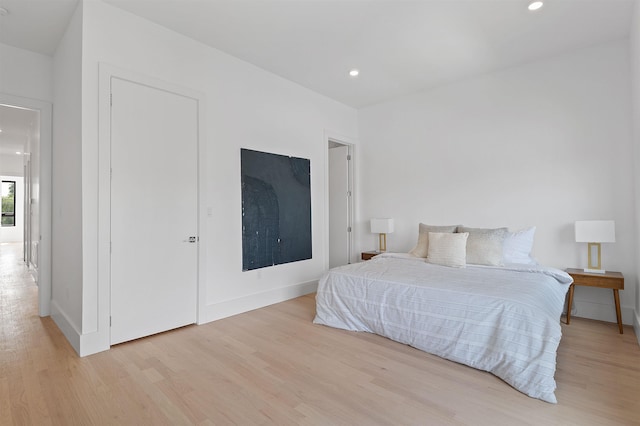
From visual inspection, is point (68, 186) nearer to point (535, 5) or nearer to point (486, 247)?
point (486, 247)

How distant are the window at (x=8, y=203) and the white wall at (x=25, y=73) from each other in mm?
9485

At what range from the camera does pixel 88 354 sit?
2615 millimetres

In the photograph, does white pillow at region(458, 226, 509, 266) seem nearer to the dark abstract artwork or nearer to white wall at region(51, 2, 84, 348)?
the dark abstract artwork

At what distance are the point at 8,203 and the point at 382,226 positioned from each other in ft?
Result: 42.0

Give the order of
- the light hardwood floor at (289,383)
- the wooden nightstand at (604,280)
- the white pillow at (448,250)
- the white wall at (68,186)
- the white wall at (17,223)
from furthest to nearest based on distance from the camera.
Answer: the white wall at (17,223)
the white pillow at (448,250)
the wooden nightstand at (604,280)
the white wall at (68,186)
the light hardwood floor at (289,383)

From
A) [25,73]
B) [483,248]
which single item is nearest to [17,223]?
[25,73]

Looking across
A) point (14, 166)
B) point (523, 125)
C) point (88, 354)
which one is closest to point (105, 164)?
point (88, 354)

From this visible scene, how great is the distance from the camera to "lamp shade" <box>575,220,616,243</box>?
3141mm

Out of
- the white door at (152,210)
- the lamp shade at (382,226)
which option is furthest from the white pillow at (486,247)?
the white door at (152,210)

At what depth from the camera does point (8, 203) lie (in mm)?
10641

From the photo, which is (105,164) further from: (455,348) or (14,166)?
(14,166)

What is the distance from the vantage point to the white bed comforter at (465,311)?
2.10 metres

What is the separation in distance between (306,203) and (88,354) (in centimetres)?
294

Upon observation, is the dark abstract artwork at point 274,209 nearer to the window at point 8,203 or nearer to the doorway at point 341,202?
the doorway at point 341,202
